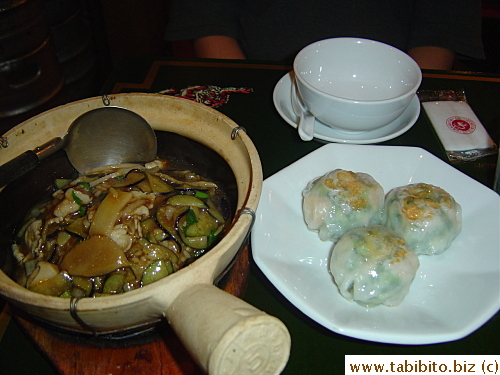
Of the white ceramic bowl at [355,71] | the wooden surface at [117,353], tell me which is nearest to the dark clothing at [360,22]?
the white ceramic bowl at [355,71]

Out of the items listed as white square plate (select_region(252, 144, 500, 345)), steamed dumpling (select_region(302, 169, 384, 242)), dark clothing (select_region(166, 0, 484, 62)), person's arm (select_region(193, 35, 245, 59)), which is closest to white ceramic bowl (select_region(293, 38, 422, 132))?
white square plate (select_region(252, 144, 500, 345))

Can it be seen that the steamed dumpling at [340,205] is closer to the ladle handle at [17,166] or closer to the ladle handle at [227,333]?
the ladle handle at [227,333]

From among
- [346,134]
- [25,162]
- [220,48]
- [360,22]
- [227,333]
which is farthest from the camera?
[220,48]

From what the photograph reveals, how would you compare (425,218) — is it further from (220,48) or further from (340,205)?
(220,48)

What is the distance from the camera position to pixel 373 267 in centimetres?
92

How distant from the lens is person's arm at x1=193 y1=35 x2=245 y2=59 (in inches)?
84.4

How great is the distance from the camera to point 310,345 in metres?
0.95

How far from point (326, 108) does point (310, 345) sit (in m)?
0.81

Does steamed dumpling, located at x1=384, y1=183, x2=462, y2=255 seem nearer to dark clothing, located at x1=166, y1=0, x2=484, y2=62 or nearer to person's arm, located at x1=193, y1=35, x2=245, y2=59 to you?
dark clothing, located at x1=166, y1=0, x2=484, y2=62

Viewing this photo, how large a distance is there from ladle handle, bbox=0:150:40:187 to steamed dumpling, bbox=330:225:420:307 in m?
0.83

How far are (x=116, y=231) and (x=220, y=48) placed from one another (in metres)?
1.55

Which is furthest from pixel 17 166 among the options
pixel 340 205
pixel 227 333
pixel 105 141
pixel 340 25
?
pixel 340 25

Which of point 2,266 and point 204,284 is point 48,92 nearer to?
point 2,266

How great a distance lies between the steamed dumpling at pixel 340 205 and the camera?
3.50ft
